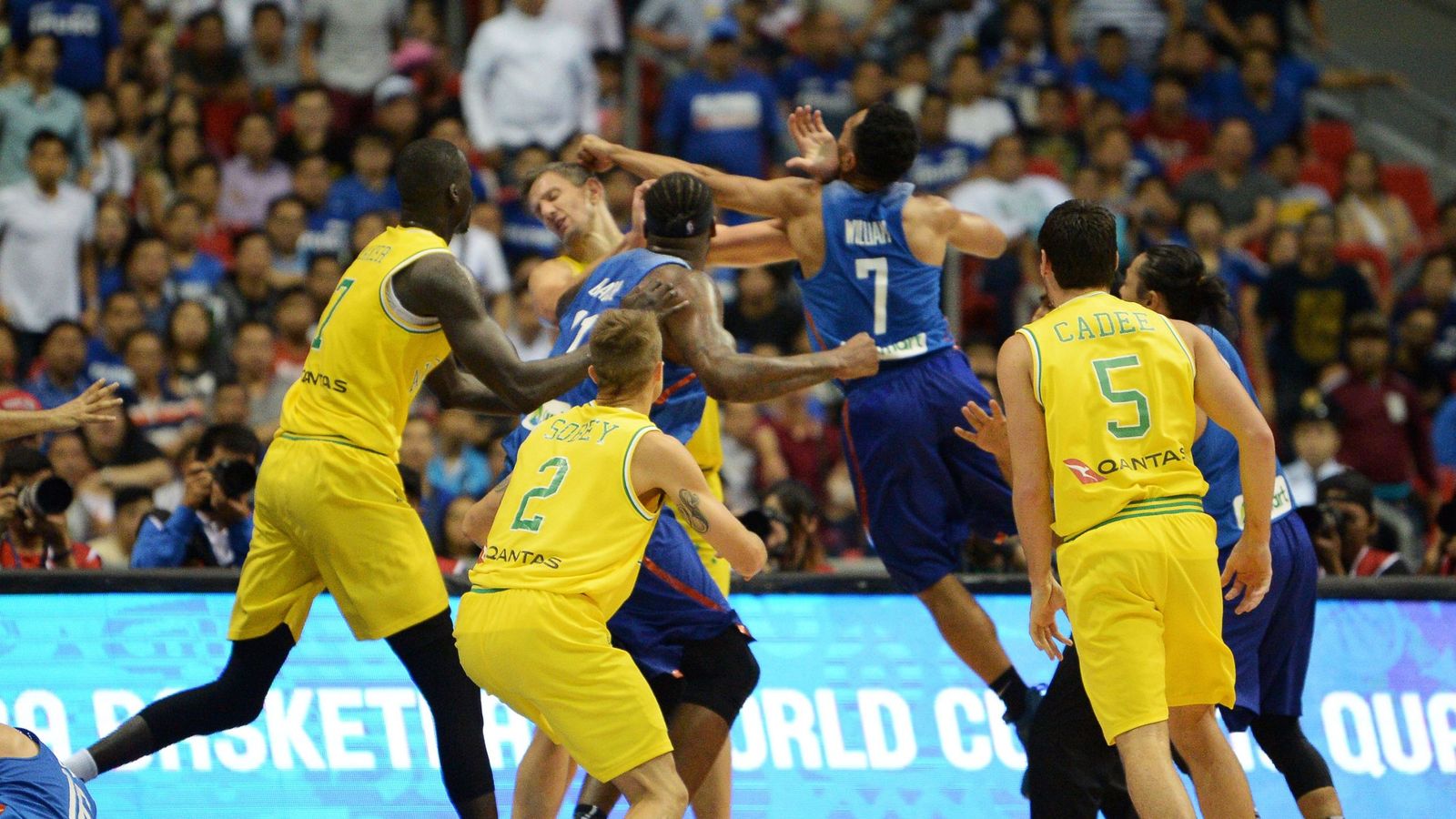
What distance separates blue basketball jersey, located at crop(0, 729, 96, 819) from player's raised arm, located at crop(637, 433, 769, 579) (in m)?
1.89

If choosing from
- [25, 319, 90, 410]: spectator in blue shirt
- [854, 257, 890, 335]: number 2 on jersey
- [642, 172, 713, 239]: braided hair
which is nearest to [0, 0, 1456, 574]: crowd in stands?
[25, 319, 90, 410]: spectator in blue shirt

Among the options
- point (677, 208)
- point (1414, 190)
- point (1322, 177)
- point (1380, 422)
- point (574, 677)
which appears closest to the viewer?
point (574, 677)

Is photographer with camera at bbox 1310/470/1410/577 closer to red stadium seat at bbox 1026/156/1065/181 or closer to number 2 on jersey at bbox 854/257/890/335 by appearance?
number 2 on jersey at bbox 854/257/890/335

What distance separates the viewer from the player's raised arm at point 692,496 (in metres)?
5.09

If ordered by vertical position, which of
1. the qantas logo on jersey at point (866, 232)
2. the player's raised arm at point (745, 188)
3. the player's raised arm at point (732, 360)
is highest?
the player's raised arm at point (745, 188)

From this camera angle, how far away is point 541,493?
205 inches

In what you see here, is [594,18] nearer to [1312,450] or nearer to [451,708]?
[1312,450]

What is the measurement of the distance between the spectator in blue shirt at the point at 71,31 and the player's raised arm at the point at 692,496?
30.7ft

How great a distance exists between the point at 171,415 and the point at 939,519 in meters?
5.62

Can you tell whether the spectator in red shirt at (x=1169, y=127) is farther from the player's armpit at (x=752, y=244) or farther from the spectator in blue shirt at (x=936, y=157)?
the player's armpit at (x=752, y=244)

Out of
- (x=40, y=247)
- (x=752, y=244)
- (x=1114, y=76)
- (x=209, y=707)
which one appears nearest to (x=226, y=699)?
(x=209, y=707)

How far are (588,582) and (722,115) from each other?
849 centimetres

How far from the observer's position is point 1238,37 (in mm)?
15320

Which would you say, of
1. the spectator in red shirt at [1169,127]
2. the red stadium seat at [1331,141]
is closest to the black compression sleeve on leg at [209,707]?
the spectator in red shirt at [1169,127]
